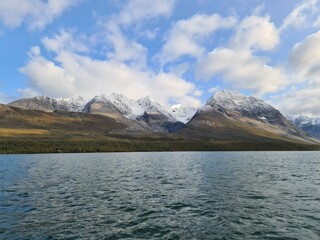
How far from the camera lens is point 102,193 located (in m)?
49.2

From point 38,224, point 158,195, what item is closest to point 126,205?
point 158,195

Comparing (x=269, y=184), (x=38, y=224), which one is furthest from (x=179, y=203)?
(x=269, y=184)

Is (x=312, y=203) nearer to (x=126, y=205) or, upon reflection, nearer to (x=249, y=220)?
(x=249, y=220)

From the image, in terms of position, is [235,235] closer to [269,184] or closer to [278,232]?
[278,232]

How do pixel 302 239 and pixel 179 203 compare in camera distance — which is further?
pixel 179 203

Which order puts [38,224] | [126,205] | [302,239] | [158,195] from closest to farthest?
[302,239]
[38,224]
[126,205]
[158,195]

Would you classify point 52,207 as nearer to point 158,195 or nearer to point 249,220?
point 158,195

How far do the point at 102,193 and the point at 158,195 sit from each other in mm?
8663

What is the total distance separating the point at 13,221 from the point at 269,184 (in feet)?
141

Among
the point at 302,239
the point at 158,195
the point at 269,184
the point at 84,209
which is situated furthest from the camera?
the point at 269,184

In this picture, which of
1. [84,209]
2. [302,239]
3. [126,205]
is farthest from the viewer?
[126,205]

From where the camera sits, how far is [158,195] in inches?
1850

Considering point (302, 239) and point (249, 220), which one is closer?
point (302, 239)

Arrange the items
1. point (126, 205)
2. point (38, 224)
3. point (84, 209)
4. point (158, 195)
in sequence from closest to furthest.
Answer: point (38, 224), point (84, 209), point (126, 205), point (158, 195)
